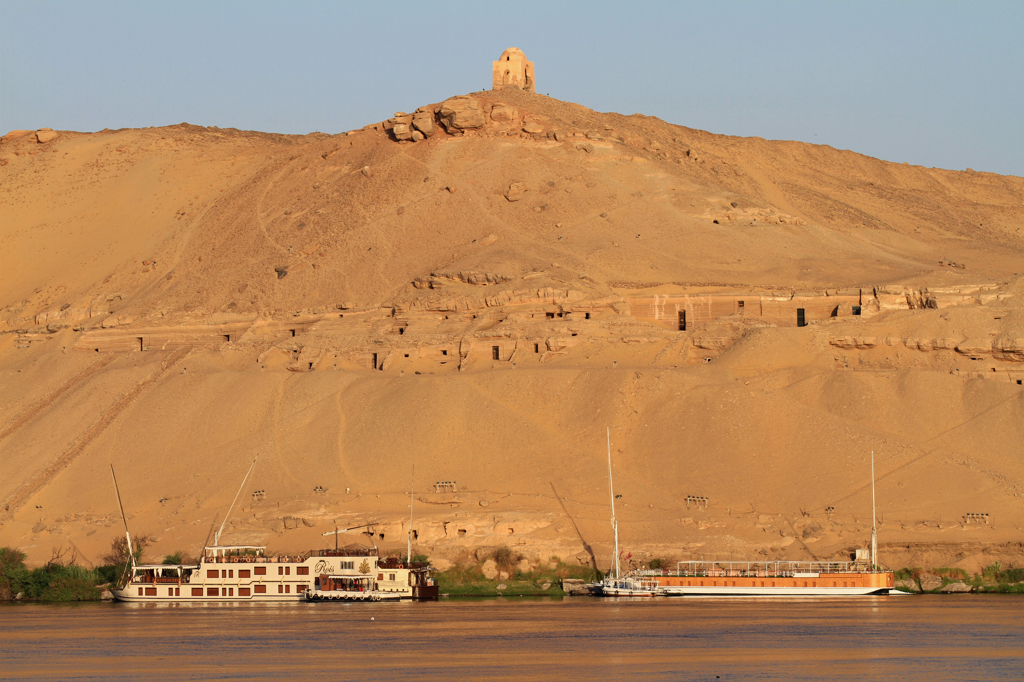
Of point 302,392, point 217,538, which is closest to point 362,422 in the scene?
point 302,392

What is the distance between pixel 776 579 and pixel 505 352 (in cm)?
1562

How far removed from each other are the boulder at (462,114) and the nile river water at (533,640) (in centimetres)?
3406

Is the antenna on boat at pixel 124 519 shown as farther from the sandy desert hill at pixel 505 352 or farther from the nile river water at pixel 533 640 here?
the nile river water at pixel 533 640

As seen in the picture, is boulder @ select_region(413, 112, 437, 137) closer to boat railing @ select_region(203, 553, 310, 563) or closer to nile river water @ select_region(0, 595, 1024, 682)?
boat railing @ select_region(203, 553, 310, 563)

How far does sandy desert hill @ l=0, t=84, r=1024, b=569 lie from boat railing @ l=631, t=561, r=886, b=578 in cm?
52

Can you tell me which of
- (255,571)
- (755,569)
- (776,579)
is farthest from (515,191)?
(776,579)

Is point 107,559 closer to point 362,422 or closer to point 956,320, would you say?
point 362,422

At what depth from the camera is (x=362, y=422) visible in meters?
50.1

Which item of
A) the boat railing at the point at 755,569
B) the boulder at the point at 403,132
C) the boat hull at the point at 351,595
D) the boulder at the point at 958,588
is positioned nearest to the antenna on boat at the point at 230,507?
the boat hull at the point at 351,595

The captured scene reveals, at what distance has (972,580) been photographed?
4216 cm

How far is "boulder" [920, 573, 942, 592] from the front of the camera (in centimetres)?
4247

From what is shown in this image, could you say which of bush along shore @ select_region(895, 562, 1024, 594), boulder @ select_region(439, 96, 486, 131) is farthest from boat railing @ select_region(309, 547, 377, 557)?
boulder @ select_region(439, 96, 486, 131)

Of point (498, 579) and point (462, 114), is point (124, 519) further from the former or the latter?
point (462, 114)

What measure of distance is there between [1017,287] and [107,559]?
3471 centimetres
